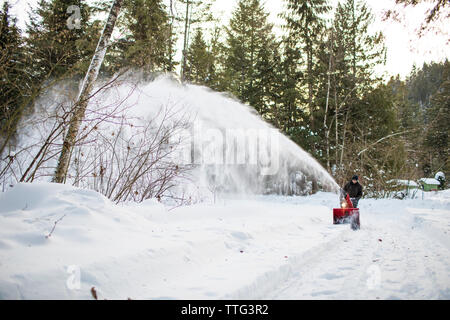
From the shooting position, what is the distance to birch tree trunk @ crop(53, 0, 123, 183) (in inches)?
146

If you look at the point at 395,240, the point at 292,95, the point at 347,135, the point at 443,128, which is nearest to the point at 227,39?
the point at 292,95

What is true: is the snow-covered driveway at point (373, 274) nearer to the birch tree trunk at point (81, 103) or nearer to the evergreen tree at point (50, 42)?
the birch tree trunk at point (81, 103)

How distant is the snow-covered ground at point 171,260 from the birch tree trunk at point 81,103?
3.53 ft

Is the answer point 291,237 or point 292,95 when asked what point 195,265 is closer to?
point 291,237

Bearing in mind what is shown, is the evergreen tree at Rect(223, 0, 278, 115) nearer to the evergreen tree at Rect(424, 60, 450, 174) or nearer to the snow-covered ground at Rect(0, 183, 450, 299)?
the snow-covered ground at Rect(0, 183, 450, 299)

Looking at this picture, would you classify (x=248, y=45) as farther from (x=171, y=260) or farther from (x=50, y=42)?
(x=171, y=260)

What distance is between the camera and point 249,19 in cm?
2248

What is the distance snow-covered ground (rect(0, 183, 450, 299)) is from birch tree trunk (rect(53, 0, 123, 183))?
107 centimetres

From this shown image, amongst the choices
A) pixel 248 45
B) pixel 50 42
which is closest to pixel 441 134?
pixel 248 45

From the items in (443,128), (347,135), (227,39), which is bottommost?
(347,135)

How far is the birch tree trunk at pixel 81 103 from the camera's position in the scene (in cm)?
371

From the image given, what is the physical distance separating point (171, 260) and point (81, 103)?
8.74 feet
